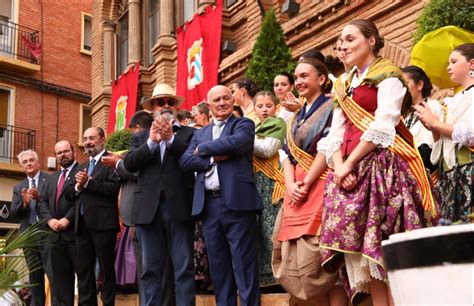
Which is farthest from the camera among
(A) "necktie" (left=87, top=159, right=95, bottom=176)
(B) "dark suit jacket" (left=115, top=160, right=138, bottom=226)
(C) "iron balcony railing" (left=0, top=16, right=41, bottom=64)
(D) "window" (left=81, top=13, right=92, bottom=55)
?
(D) "window" (left=81, top=13, right=92, bottom=55)

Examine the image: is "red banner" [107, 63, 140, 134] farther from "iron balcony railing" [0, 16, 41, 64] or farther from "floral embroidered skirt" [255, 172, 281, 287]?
"floral embroidered skirt" [255, 172, 281, 287]

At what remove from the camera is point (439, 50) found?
17.5 ft

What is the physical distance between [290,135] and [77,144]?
21.3 m

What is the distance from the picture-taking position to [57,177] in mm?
7418

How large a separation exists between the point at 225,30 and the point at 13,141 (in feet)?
39.3

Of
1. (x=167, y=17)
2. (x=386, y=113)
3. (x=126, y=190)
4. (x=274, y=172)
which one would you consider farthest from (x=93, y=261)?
(x=167, y=17)

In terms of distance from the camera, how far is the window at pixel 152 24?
18484 mm

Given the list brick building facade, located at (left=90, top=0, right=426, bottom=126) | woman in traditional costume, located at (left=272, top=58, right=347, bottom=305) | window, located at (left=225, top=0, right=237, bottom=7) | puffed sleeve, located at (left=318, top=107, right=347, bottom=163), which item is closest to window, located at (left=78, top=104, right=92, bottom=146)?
brick building facade, located at (left=90, top=0, right=426, bottom=126)

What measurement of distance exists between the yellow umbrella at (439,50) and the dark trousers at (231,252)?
1.76 meters

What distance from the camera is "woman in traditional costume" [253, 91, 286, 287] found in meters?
5.53

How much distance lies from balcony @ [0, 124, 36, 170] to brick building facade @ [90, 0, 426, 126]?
4.22m

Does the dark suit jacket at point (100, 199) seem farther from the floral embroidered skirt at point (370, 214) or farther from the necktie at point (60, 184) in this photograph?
the floral embroidered skirt at point (370, 214)

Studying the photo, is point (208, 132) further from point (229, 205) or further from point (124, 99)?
point (124, 99)

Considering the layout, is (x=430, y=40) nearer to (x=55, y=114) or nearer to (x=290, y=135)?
(x=290, y=135)
